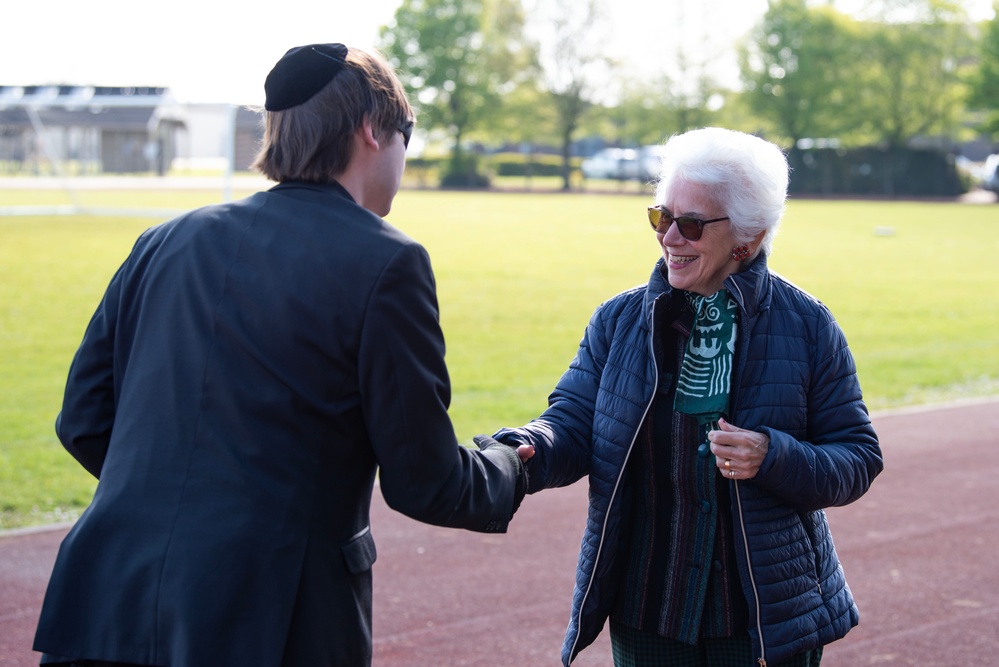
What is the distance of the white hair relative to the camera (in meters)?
3.11

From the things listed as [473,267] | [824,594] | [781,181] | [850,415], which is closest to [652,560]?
[824,594]

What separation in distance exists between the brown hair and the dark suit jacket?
0.24 ft

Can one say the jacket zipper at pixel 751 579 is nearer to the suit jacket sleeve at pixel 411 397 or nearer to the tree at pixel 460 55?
the suit jacket sleeve at pixel 411 397

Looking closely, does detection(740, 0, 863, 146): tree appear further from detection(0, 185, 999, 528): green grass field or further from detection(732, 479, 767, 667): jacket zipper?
detection(732, 479, 767, 667): jacket zipper

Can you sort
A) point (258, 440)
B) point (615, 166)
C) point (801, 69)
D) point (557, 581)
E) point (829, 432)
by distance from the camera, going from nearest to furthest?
point (258, 440) → point (829, 432) → point (557, 581) → point (801, 69) → point (615, 166)

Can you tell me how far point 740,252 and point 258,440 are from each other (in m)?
1.54

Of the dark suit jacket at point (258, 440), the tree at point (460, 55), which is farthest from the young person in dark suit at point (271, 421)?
the tree at point (460, 55)

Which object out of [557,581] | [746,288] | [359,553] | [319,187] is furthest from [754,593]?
[557,581]

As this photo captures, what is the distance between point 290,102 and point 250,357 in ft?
1.83

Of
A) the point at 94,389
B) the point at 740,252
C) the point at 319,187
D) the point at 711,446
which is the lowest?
the point at 711,446

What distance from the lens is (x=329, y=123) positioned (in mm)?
2395

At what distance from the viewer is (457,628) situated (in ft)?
17.3

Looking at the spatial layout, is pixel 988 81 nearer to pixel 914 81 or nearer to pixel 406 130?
pixel 914 81

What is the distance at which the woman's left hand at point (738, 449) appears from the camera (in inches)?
113
